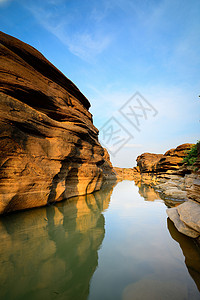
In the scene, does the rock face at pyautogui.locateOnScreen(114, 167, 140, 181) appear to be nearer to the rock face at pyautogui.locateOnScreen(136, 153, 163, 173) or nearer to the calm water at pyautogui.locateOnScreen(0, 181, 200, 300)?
the rock face at pyautogui.locateOnScreen(136, 153, 163, 173)

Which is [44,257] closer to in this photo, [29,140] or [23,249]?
[23,249]

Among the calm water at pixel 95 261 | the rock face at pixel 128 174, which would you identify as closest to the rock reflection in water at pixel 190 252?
the calm water at pixel 95 261

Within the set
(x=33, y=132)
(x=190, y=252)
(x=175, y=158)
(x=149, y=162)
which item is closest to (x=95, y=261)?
(x=190, y=252)

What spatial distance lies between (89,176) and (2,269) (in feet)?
32.9

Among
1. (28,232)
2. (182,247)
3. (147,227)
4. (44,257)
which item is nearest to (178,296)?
(182,247)

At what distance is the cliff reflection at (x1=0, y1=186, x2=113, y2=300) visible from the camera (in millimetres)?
2468

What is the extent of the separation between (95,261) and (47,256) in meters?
1.28

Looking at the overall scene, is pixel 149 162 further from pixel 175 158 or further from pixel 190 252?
pixel 190 252

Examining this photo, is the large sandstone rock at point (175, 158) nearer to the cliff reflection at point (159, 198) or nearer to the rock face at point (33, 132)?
the cliff reflection at point (159, 198)

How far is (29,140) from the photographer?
737 cm

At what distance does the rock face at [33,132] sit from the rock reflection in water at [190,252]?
6.88 metres

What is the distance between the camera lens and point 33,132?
773cm

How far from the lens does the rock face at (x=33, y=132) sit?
645cm

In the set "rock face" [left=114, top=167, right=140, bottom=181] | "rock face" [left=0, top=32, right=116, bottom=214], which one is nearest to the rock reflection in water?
"rock face" [left=0, top=32, right=116, bottom=214]
